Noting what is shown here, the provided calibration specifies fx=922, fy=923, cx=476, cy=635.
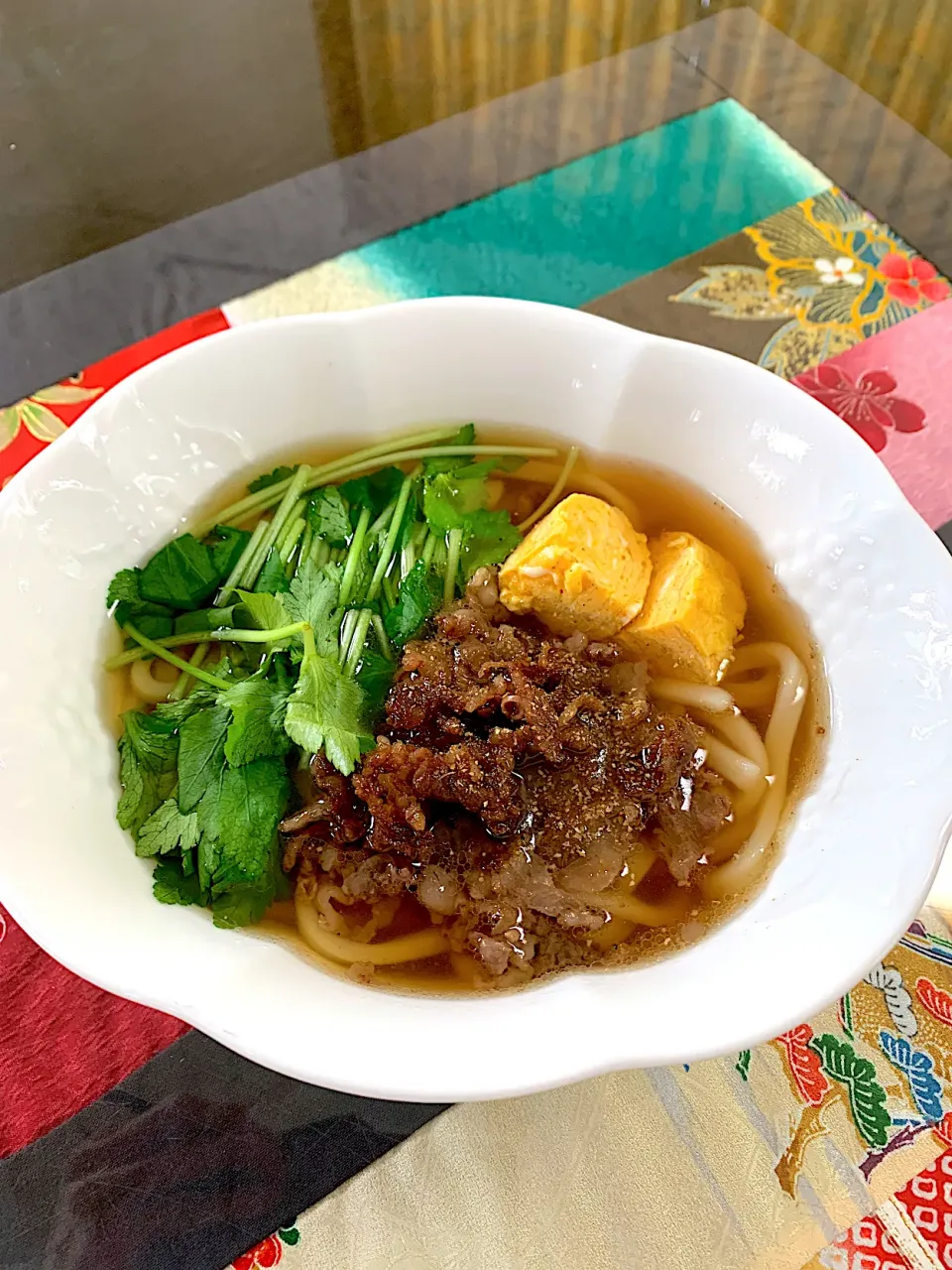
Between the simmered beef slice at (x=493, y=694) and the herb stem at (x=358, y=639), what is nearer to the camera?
the simmered beef slice at (x=493, y=694)

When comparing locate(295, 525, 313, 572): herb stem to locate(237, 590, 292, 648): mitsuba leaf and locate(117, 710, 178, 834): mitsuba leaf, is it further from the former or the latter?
locate(117, 710, 178, 834): mitsuba leaf

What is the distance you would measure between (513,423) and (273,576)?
67 cm

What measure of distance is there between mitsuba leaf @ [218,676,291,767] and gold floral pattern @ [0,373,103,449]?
103 cm

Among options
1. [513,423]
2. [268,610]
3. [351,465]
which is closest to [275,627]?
[268,610]

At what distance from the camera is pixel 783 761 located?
6.70 feet

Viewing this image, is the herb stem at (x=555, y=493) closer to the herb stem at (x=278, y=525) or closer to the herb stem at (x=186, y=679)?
the herb stem at (x=278, y=525)

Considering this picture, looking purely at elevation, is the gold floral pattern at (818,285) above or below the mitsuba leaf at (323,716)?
above

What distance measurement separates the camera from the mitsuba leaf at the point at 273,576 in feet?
6.57

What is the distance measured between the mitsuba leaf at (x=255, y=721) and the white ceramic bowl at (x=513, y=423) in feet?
0.92

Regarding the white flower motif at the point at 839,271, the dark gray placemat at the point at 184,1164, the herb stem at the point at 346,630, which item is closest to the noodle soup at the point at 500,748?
the herb stem at the point at 346,630

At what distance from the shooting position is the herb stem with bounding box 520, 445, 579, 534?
2.21 m

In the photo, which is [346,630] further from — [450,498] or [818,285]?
[818,285]

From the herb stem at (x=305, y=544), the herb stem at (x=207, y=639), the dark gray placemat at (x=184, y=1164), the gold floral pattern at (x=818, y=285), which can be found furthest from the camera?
the gold floral pattern at (x=818, y=285)

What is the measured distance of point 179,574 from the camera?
6.44 feet
